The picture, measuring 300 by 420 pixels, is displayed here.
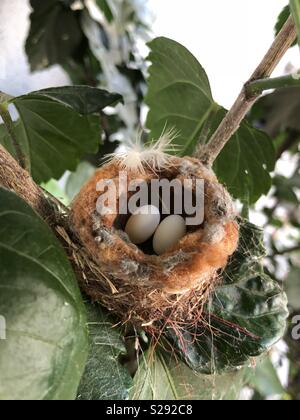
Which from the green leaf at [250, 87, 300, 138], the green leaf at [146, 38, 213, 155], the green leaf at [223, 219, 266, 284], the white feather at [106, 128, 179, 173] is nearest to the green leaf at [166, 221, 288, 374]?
the green leaf at [223, 219, 266, 284]

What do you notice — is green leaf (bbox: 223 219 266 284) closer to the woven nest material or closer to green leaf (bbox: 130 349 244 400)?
the woven nest material

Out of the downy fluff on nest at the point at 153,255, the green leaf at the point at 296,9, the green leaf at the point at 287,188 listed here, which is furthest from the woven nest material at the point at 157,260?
the green leaf at the point at 287,188

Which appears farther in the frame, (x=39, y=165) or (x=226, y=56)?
(x=226, y=56)

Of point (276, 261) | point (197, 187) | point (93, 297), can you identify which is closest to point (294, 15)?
point (197, 187)

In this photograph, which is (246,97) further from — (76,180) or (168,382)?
(76,180)
